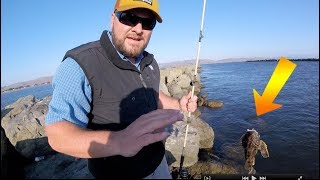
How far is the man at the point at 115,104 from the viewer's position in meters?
1.89

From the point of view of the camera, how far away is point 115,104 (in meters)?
2.77

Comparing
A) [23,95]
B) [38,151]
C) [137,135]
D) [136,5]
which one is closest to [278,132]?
[38,151]

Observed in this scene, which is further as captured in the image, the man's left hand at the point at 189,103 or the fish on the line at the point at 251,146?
the fish on the line at the point at 251,146

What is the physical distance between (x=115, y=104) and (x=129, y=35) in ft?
2.80

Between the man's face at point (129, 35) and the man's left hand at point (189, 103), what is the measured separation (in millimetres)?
1282

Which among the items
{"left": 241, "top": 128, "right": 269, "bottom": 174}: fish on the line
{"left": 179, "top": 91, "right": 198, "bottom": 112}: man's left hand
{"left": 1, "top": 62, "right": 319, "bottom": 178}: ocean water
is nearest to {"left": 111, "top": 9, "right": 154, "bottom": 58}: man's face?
{"left": 179, "top": 91, "right": 198, "bottom": 112}: man's left hand

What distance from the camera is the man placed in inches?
74.5

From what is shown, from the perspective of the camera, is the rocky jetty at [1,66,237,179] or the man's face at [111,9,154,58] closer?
the man's face at [111,9,154,58]

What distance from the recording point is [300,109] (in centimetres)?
2212

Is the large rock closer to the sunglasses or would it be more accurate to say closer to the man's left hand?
the man's left hand

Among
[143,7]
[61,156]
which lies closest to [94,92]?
[143,7]

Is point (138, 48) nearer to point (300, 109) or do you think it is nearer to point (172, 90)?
point (300, 109)

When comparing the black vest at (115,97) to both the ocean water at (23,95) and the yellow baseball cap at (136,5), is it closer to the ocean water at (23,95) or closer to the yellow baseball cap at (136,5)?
the yellow baseball cap at (136,5)

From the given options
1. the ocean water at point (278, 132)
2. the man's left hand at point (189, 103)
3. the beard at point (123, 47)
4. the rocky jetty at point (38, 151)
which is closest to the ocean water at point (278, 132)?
the ocean water at point (278, 132)
